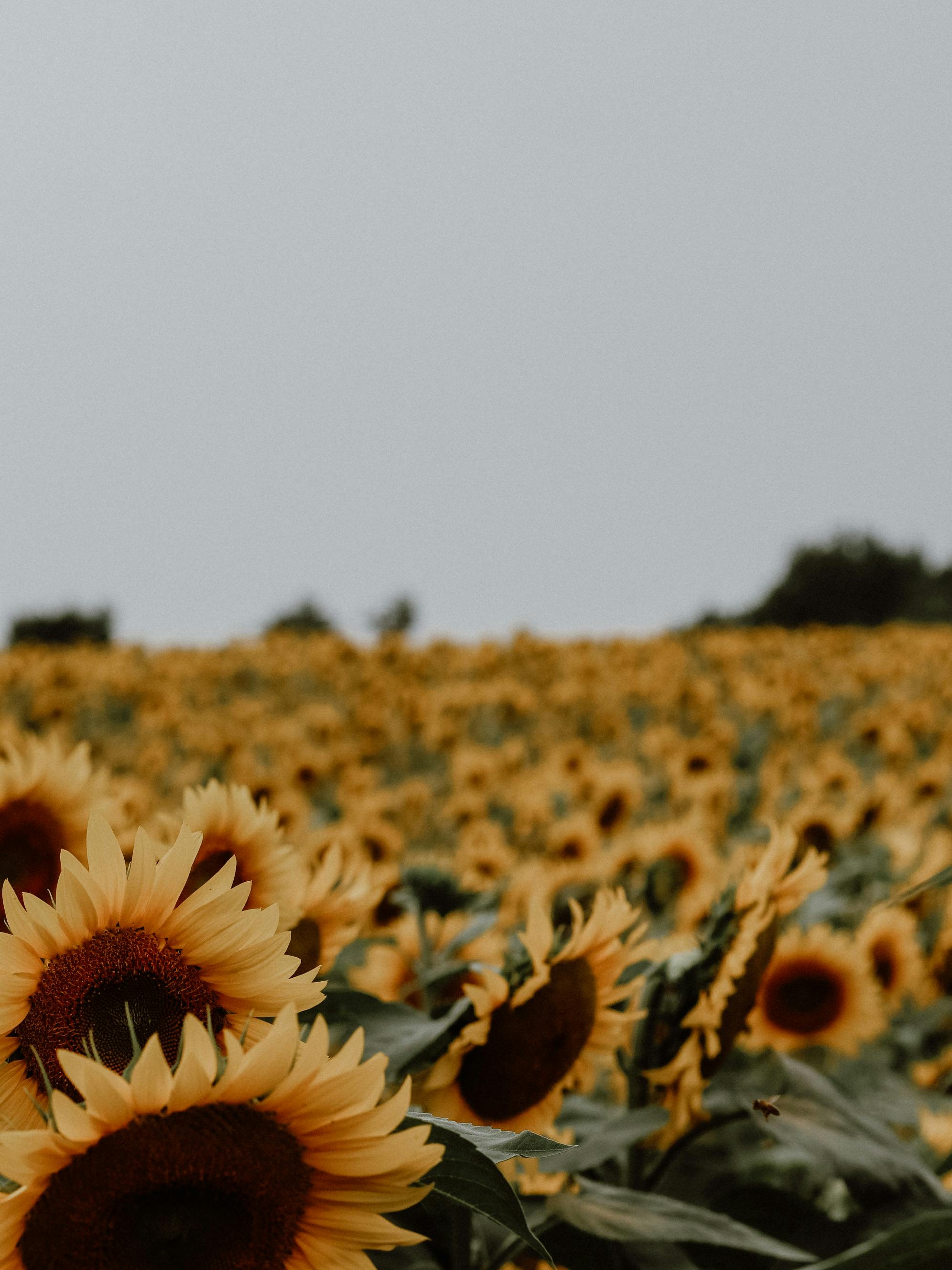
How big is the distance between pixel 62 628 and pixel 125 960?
20.3 m

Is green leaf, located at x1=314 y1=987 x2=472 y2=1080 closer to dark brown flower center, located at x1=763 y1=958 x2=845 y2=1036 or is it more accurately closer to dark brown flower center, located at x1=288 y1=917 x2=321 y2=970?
dark brown flower center, located at x1=288 y1=917 x2=321 y2=970

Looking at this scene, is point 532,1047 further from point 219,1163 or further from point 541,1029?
point 219,1163

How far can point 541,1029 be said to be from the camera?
3.55 ft

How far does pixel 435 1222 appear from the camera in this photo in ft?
3.87

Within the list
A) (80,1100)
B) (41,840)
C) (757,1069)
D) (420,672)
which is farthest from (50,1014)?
(420,672)

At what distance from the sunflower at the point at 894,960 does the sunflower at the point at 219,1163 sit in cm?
209

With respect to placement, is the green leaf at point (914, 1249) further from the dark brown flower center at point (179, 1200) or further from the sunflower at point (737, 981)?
the dark brown flower center at point (179, 1200)

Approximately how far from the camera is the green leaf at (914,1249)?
2.82 ft

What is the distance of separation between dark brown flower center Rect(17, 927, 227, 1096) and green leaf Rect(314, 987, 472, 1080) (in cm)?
35

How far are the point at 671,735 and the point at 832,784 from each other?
1110 mm

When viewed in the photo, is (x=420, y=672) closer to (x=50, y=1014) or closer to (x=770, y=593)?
(x=50, y=1014)

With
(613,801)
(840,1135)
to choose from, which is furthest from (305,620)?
(840,1135)

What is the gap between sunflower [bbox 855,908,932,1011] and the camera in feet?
8.23

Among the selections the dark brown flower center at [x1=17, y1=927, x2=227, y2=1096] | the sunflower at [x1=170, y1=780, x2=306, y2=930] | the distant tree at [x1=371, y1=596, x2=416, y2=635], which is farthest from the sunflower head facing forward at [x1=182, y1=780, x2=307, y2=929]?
the distant tree at [x1=371, y1=596, x2=416, y2=635]
